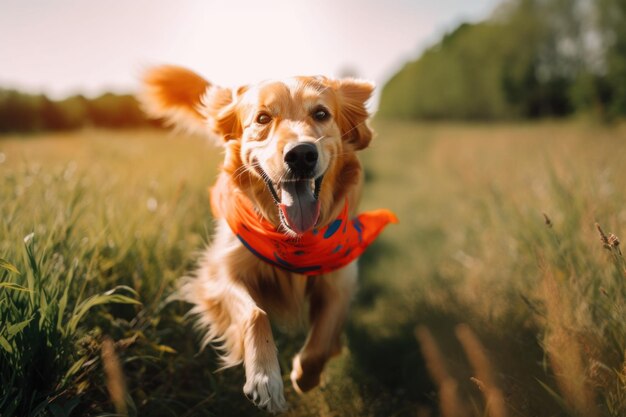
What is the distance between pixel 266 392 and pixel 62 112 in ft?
58.3

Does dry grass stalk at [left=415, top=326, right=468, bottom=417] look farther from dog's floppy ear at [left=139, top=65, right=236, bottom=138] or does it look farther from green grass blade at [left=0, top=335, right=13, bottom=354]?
dog's floppy ear at [left=139, top=65, right=236, bottom=138]

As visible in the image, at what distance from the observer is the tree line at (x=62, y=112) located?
49.2 ft

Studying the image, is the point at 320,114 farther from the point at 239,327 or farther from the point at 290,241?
the point at 239,327

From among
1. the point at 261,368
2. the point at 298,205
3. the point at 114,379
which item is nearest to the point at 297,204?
the point at 298,205

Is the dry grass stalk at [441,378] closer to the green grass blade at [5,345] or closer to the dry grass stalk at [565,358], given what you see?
the dry grass stalk at [565,358]

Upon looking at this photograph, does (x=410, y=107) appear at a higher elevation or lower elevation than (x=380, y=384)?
lower

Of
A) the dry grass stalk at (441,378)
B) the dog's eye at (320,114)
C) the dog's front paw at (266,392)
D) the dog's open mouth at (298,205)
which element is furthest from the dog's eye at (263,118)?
the dry grass stalk at (441,378)

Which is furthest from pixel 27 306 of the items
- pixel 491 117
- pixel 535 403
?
pixel 491 117

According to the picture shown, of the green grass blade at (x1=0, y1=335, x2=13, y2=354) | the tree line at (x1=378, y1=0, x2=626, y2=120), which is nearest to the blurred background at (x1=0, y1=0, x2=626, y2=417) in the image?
the green grass blade at (x1=0, y1=335, x2=13, y2=354)

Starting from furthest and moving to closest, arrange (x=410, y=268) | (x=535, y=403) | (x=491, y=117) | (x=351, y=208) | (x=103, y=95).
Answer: (x=491, y=117) < (x=103, y=95) < (x=410, y=268) < (x=351, y=208) < (x=535, y=403)

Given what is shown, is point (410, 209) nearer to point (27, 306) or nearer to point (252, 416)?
point (252, 416)

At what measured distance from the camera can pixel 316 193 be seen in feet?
8.75

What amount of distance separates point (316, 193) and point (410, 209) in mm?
5416

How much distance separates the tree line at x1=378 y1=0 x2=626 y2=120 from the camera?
20.7 m
